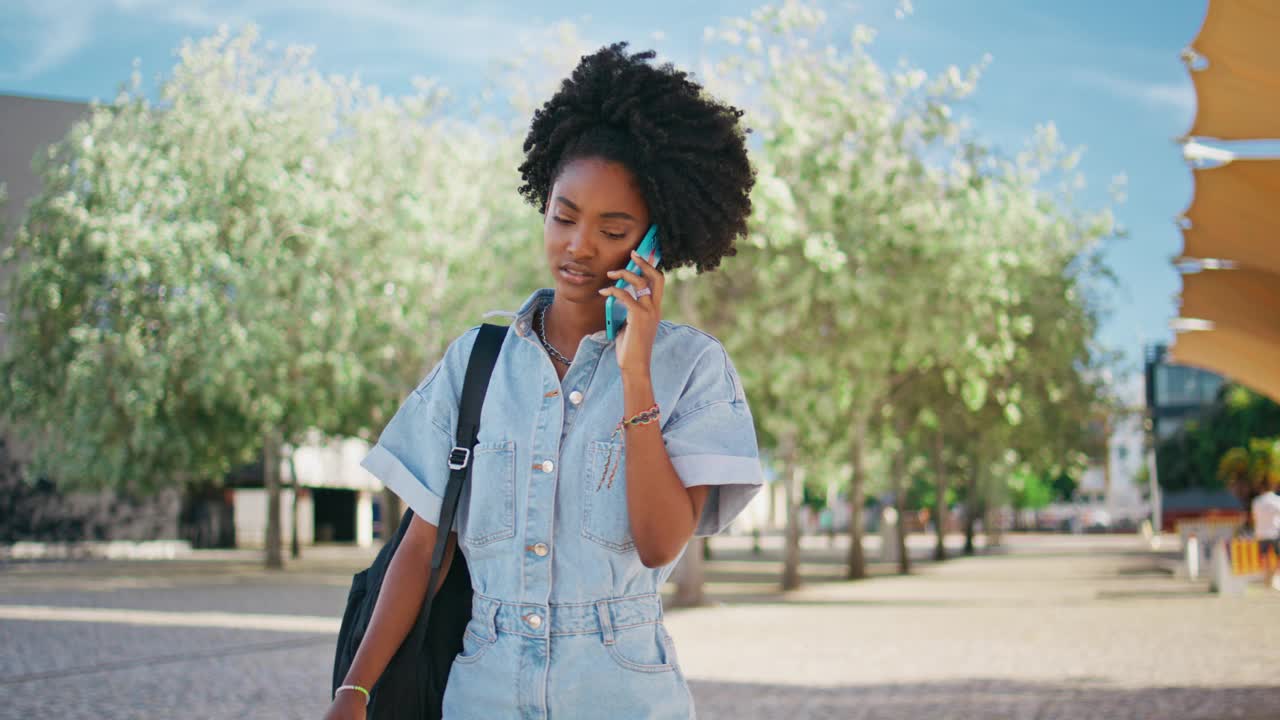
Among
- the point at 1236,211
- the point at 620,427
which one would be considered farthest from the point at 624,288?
the point at 1236,211

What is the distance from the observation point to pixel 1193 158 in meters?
10.3

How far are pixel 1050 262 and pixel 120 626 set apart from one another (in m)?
17.8

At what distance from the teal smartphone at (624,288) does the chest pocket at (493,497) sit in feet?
0.91

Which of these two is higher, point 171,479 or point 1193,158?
point 1193,158

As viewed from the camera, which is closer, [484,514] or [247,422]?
[484,514]

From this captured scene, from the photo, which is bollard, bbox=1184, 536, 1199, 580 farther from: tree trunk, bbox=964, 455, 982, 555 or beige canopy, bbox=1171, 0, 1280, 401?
tree trunk, bbox=964, 455, 982, 555

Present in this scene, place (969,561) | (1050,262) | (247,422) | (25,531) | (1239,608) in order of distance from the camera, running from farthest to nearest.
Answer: (969,561) → (25,531) → (247,422) → (1050,262) → (1239,608)

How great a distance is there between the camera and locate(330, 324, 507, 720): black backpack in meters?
2.39

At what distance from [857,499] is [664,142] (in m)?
25.9

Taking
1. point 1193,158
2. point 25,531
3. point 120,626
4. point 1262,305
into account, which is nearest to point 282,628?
point 120,626

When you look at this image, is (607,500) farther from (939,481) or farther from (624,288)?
(939,481)

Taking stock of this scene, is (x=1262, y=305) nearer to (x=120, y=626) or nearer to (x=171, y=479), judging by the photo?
(x=120, y=626)

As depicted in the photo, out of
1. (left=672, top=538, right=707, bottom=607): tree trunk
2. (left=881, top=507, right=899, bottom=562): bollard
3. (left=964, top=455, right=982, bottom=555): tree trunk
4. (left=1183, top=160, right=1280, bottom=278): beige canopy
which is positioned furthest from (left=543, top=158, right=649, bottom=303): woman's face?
(left=964, top=455, right=982, bottom=555): tree trunk

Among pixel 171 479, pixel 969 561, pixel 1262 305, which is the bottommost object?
pixel 969 561
